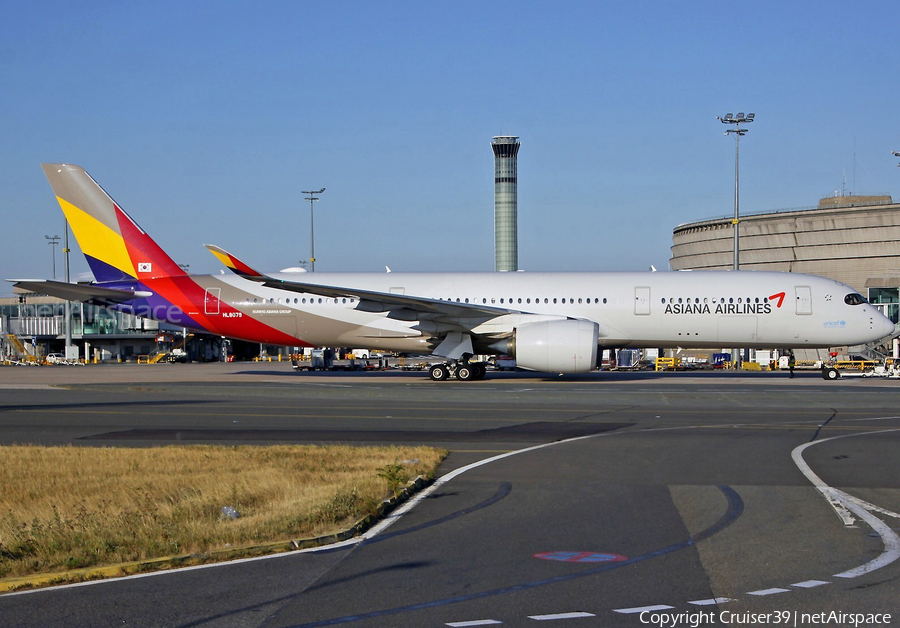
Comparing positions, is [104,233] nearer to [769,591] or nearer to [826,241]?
[769,591]

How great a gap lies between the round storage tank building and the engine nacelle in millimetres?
69319

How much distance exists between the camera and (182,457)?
1334cm

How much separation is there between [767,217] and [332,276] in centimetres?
8455

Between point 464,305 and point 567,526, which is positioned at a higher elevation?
point 464,305

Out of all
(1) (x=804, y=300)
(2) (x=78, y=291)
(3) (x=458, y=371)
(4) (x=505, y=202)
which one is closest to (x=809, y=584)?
(3) (x=458, y=371)

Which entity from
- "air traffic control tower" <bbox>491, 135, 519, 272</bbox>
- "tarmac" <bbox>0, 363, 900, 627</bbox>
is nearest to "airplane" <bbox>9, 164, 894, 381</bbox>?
"tarmac" <bbox>0, 363, 900, 627</bbox>

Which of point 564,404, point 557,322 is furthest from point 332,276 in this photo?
point 564,404

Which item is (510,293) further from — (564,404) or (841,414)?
(841,414)

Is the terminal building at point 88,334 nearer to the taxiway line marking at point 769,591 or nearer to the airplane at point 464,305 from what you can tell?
the airplane at point 464,305

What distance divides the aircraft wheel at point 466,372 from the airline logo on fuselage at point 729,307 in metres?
7.46

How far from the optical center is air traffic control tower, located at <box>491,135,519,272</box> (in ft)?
427

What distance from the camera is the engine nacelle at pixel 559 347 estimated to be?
98.7ft

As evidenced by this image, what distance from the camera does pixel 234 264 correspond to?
29844mm

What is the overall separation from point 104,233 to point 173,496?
A: 26907 mm
